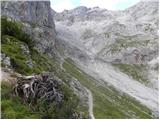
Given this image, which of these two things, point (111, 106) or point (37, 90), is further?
point (111, 106)

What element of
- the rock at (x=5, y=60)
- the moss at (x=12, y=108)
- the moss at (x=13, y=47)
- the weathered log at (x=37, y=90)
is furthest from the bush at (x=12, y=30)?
the moss at (x=12, y=108)

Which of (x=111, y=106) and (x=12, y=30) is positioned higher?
(x=12, y=30)

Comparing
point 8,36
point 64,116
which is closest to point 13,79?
point 64,116

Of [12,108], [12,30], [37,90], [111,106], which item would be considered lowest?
[111,106]

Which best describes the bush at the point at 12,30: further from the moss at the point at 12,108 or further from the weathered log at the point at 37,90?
the moss at the point at 12,108

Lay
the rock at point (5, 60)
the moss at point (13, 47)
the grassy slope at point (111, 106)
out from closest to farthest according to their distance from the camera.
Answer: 1. the rock at point (5, 60)
2. the moss at point (13, 47)
3. the grassy slope at point (111, 106)

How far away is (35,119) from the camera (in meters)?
25.0

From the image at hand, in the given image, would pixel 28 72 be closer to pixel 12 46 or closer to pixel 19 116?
pixel 12 46

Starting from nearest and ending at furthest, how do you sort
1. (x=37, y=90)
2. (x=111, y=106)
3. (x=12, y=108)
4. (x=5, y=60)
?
(x=12, y=108) < (x=37, y=90) < (x=5, y=60) < (x=111, y=106)

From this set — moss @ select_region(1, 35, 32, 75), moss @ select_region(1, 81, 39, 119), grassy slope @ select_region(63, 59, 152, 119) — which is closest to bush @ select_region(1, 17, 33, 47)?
moss @ select_region(1, 35, 32, 75)

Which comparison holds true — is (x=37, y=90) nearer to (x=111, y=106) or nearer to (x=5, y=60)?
(x=5, y=60)

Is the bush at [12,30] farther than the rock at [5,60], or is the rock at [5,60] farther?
the bush at [12,30]

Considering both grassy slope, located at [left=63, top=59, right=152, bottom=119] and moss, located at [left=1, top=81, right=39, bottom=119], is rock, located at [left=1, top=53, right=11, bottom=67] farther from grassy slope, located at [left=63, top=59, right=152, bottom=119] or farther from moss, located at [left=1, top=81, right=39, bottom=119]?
grassy slope, located at [left=63, top=59, right=152, bottom=119]

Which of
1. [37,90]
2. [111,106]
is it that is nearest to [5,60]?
[37,90]
